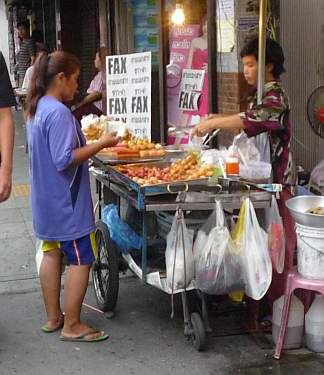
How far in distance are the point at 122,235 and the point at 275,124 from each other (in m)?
1.33

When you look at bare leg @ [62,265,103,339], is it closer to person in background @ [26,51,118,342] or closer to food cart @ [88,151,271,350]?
person in background @ [26,51,118,342]

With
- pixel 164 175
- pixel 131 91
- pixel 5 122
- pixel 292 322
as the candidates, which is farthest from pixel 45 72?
pixel 131 91

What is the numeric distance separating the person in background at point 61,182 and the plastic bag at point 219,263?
761mm

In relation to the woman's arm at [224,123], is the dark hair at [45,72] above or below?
above

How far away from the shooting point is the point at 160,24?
749 cm

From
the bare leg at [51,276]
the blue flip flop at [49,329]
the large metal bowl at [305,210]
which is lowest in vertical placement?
the blue flip flop at [49,329]

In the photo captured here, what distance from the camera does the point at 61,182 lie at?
4.12 metres

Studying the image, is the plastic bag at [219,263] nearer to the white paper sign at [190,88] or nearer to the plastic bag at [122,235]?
the plastic bag at [122,235]

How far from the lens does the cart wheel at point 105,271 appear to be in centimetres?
452

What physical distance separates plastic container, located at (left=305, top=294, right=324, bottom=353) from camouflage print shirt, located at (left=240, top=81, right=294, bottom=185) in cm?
87

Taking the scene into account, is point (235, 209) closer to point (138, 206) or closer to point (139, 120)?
point (138, 206)

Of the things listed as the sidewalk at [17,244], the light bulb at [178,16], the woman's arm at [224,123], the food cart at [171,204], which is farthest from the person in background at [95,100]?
the woman's arm at [224,123]

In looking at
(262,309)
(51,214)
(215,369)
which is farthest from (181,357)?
(51,214)

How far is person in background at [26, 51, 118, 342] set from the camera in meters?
4.03
